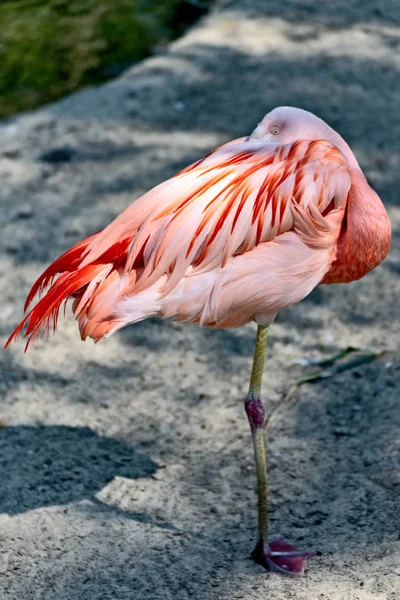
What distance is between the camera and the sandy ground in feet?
8.33

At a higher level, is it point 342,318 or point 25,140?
point 25,140

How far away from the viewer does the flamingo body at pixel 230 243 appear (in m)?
2.43

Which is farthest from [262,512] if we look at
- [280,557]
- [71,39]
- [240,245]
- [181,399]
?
[71,39]

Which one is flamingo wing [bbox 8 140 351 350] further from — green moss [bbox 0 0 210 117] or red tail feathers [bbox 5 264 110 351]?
green moss [bbox 0 0 210 117]

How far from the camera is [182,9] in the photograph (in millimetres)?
7531

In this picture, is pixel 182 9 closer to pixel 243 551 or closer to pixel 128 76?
pixel 128 76

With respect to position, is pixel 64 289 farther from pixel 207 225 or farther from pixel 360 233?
pixel 360 233

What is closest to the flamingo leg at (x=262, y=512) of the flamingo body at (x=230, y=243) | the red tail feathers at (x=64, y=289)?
the flamingo body at (x=230, y=243)

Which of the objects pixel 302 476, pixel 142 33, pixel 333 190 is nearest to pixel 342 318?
pixel 302 476

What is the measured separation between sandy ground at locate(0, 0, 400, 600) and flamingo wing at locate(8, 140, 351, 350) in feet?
2.29

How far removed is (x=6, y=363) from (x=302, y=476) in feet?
4.58

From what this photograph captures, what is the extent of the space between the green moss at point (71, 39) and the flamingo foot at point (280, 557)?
4.17 m

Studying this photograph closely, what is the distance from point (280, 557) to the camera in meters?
2.56

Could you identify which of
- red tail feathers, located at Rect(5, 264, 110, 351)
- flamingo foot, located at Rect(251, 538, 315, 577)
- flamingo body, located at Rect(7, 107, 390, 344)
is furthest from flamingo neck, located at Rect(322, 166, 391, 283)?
flamingo foot, located at Rect(251, 538, 315, 577)
